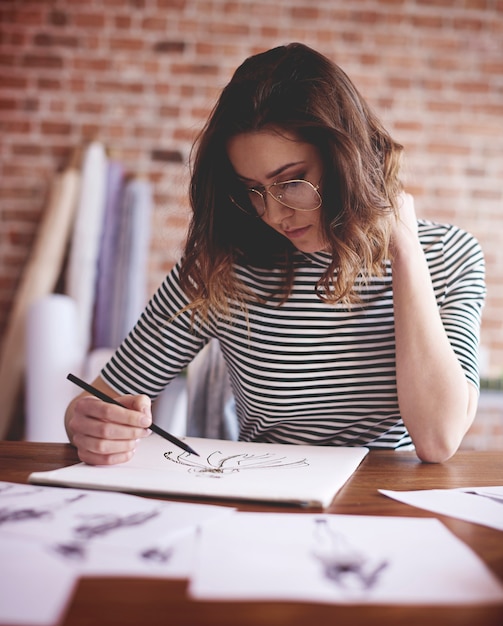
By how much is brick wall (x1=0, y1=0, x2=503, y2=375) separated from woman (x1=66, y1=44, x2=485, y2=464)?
69.8 inches

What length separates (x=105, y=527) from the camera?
63 centimetres

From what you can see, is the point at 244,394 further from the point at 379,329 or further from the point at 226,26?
the point at 226,26

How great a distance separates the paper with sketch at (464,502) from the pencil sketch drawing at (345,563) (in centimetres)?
17

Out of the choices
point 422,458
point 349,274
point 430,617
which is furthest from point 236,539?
point 349,274

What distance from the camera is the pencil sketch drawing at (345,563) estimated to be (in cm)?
52

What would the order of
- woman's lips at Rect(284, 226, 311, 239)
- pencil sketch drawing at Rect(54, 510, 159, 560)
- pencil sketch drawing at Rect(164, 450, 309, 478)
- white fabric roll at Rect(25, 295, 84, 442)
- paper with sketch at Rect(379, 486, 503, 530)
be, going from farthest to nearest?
white fabric roll at Rect(25, 295, 84, 442) → woman's lips at Rect(284, 226, 311, 239) → pencil sketch drawing at Rect(164, 450, 309, 478) → paper with sketch at Rect(379, 486, 503, 530) → pencil sketch drawing at Rect(54, 510, 159, 560)

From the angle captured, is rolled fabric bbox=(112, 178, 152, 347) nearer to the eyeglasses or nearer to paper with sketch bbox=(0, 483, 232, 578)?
the eyeglasses

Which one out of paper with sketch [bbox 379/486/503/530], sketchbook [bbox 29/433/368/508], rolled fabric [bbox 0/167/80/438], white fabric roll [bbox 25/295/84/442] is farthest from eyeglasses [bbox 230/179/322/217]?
rolled fabric [bbox 0/167/80/438]

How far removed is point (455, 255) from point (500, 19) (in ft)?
7.45

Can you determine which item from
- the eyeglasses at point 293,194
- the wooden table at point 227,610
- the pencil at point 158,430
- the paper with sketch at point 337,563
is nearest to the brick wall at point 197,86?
the eyeglasses at point 293,194

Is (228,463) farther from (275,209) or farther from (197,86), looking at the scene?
(197,86)

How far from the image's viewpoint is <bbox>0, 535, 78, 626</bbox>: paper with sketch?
453 mm

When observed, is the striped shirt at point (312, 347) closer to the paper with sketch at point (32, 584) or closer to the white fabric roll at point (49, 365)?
the paper with sketch at point (32, 584)

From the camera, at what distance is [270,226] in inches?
49.3
